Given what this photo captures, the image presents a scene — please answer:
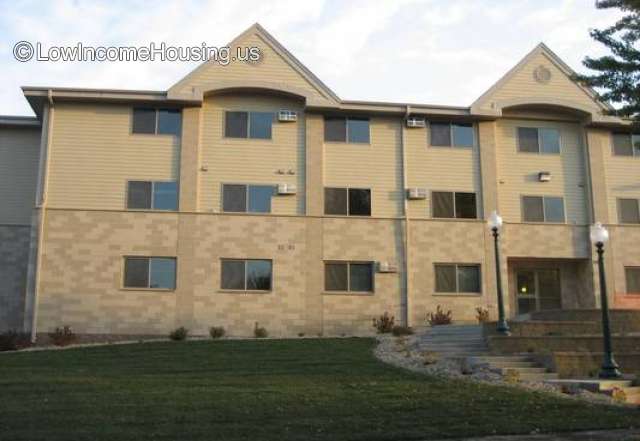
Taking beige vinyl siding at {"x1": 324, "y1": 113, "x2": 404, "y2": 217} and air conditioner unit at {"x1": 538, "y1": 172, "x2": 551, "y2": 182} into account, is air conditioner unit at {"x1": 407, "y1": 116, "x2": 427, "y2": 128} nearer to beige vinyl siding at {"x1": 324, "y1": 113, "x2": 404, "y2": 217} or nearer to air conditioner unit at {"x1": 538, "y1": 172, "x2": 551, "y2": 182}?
beige vinyl siding at {"x1": 324, "y1": 113, "x2": 404, "y2": 217}

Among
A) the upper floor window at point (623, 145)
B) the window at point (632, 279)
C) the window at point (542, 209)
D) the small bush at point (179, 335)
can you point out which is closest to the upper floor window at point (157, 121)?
the small bush at point (179, 335)

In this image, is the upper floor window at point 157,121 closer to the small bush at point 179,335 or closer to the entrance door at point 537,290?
the small bush at point 179,335

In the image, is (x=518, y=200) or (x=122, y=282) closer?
(x=122, y=282)

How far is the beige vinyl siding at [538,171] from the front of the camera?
92.7ft

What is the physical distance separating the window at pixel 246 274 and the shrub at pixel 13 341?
6665mm

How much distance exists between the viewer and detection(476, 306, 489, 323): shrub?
2616 cm

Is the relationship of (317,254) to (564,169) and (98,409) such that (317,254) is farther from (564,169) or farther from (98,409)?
(98,409)

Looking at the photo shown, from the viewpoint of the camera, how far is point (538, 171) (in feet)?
93.8

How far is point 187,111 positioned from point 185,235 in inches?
183

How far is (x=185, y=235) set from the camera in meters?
25.8

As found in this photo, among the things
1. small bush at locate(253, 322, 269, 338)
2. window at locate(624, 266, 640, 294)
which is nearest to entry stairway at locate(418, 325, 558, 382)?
small bush at locate(253, 322, 269, 338)

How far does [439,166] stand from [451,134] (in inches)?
56.9

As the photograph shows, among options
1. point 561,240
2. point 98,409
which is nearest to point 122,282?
point 98,409

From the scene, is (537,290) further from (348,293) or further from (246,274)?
(246,274)
